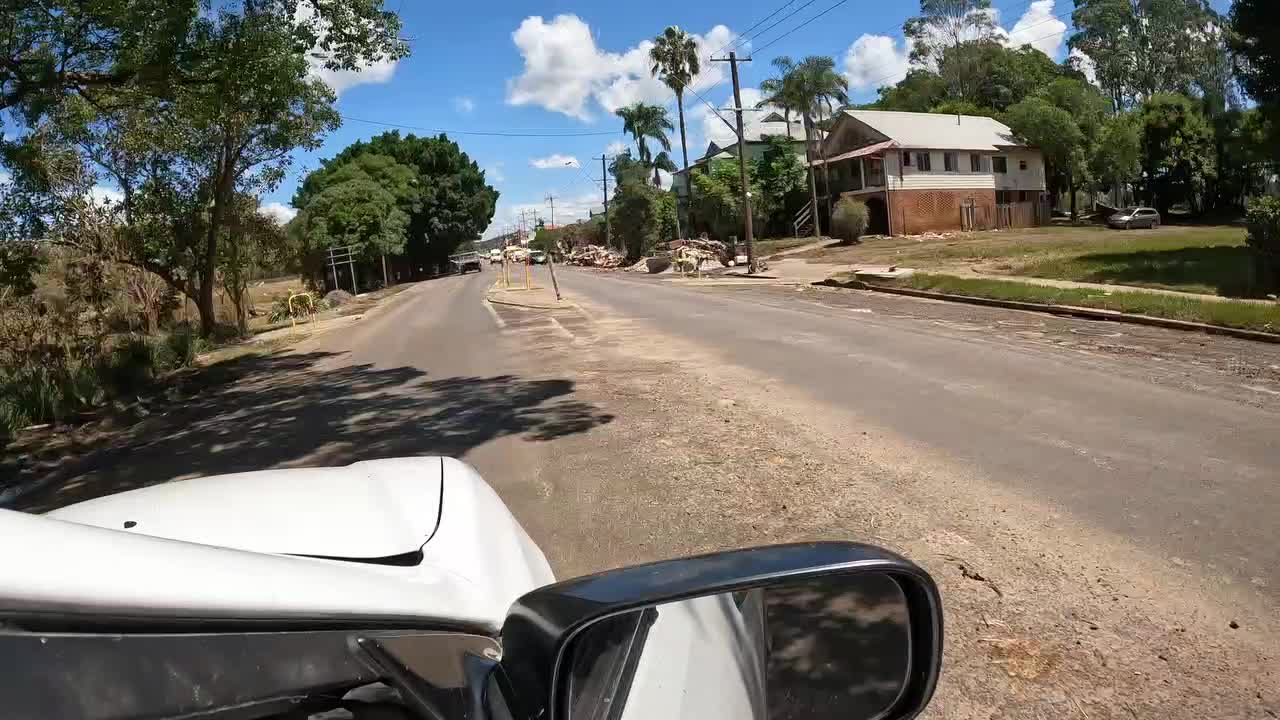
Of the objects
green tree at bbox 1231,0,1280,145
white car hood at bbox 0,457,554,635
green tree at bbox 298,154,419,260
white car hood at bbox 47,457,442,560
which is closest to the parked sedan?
green tree at bbox 1231,0,1280,145

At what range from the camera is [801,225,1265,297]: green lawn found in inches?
766

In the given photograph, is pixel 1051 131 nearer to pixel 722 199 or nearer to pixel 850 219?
pixel 850 219

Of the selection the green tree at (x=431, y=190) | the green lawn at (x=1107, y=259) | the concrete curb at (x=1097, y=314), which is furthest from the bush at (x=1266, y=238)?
the green tree at (x=431, y=190)

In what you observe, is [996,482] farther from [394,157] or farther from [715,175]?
[394,157]

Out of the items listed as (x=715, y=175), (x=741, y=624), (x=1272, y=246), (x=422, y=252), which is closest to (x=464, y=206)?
(x=422, y=252)

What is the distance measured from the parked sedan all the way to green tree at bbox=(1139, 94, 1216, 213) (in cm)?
796

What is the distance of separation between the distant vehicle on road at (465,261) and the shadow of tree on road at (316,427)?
61.4 meters

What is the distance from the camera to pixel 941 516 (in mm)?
5570

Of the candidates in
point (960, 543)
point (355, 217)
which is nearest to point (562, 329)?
point (960, 543)

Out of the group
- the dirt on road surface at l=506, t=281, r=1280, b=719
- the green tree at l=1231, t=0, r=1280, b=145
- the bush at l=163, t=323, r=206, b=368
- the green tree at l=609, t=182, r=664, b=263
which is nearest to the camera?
the dirt on road surface at l=506, t=281, r=1280, b=719

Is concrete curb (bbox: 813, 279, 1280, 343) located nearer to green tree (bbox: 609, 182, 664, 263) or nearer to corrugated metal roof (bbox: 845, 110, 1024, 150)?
corrugated metal roof (bbox: 845, 110, 1024, 150)

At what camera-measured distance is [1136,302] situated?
51.3ft

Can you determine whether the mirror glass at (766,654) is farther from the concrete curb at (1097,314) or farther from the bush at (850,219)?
the bush at (850,219)

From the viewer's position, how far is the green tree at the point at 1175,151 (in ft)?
180
